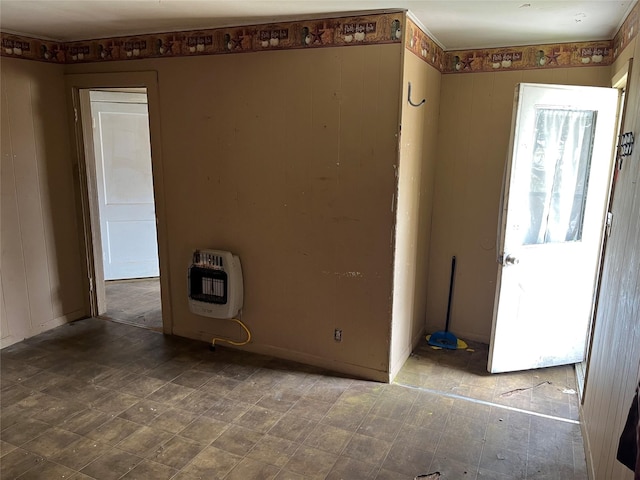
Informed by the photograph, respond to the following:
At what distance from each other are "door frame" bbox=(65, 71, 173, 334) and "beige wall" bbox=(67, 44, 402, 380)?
75mm

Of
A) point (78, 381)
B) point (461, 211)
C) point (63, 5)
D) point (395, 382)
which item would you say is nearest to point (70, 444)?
point (78, 381)

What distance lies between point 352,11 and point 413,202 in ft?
4.16

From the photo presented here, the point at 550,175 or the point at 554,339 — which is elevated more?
the point at 550,175

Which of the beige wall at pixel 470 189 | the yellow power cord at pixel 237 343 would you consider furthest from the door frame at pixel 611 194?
the yellow power cord at pixel 237 343

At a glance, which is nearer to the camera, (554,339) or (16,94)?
(554,339)

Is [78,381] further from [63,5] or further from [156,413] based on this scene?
[63,5]

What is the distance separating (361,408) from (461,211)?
1747mm

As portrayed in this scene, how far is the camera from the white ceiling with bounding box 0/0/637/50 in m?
2.41

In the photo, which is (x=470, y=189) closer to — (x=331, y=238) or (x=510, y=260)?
(x=510, y=260)

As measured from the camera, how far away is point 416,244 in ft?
10.9

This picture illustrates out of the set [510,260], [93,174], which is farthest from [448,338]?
[93,174]

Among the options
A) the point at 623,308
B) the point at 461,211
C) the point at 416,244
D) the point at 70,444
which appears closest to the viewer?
the point at 623,308

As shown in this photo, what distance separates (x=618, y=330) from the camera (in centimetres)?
188

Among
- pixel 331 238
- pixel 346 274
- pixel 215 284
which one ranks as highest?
pixel 331 238
